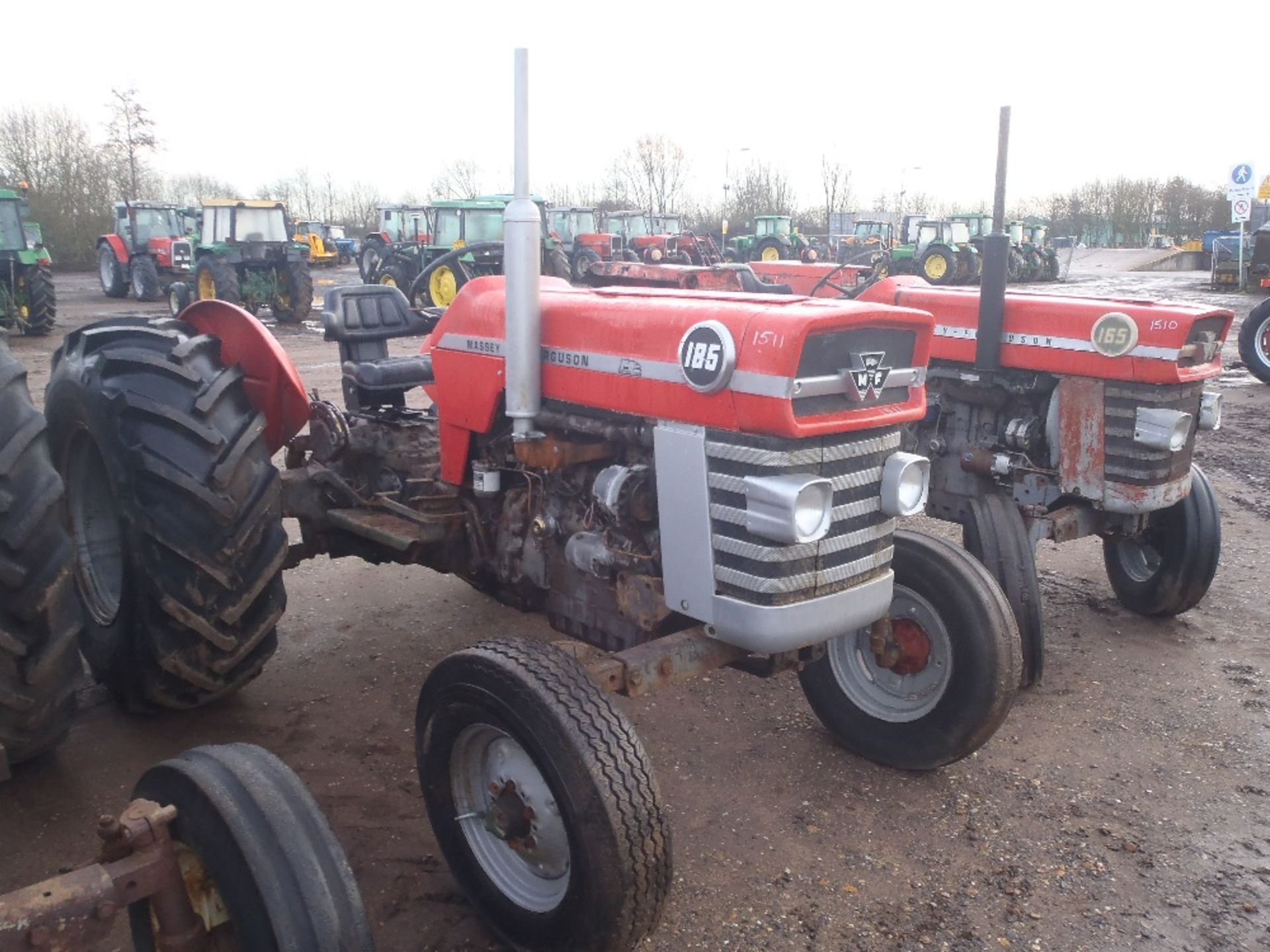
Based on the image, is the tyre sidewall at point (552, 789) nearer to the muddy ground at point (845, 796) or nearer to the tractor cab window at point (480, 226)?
the muddy ground at point (845, 796)

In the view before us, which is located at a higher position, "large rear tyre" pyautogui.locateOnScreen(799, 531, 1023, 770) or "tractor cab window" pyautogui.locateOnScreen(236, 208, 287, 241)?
"tractor cab window" pyautogui.locateOnScreen(236, 208, 287, 241)

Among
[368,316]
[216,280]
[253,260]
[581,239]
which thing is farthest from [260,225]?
[368,316]

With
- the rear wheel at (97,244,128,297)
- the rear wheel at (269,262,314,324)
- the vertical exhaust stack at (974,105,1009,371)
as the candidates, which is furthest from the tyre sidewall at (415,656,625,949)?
the rear wheel at (97,244,128,297)

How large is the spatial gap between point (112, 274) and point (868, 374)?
22.2 m

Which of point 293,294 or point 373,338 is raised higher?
point 373,338

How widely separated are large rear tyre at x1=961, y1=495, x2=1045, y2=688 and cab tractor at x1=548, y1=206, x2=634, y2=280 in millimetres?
18682

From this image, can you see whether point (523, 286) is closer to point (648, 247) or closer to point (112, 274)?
point (112, 274)

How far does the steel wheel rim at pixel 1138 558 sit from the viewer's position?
4.84m

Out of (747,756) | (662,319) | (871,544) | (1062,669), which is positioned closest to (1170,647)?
(1062,669)

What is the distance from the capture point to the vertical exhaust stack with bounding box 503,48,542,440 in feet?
8.73

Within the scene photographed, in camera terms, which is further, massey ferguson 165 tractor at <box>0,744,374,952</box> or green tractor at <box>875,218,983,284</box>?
green tractor at <box>875,218,983,284</box>

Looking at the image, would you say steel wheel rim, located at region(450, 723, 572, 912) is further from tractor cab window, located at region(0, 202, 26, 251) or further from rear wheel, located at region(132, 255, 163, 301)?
rear wheel, located at region(132, 255, 163, 301)

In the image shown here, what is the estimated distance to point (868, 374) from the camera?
2.56m

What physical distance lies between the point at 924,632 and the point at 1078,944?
1.01 m
